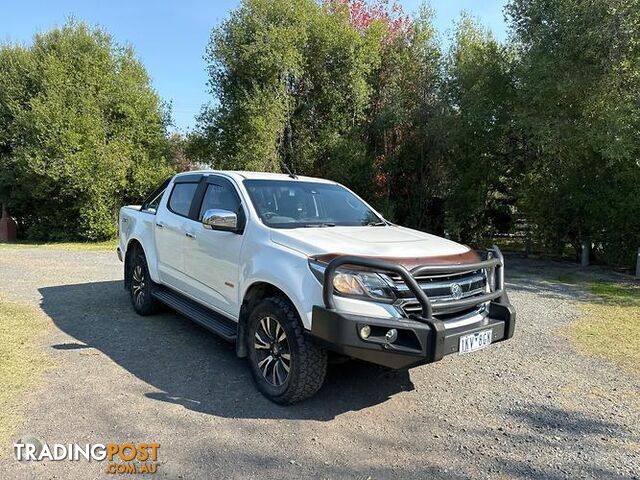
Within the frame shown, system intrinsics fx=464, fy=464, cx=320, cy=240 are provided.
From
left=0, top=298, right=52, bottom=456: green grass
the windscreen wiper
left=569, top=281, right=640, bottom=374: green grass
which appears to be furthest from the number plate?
left=0, top=298, right=52, bottom=456: green grass

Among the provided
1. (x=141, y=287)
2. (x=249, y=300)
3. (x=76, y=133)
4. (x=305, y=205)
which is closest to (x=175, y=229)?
(x=141, y=287)

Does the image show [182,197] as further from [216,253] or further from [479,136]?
[479,136]

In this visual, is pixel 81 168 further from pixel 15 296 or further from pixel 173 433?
pixel 173 433

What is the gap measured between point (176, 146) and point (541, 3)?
12640mm

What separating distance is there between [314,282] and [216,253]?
1450 millimetres

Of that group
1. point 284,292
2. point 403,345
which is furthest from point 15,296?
point 403,345

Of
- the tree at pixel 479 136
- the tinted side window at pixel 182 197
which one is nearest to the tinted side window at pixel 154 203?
the tinted side window at pixel 182 197

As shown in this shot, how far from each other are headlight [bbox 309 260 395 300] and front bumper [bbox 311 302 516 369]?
0.18 metres

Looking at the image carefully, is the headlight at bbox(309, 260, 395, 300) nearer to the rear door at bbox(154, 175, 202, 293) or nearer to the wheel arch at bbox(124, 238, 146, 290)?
the rear door at bbox(154, 175, 202, 293)

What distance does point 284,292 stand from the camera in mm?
3477

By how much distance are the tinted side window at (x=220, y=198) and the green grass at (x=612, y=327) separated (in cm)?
414

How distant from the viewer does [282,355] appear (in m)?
3.56

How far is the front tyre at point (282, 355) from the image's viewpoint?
334 centimetres
